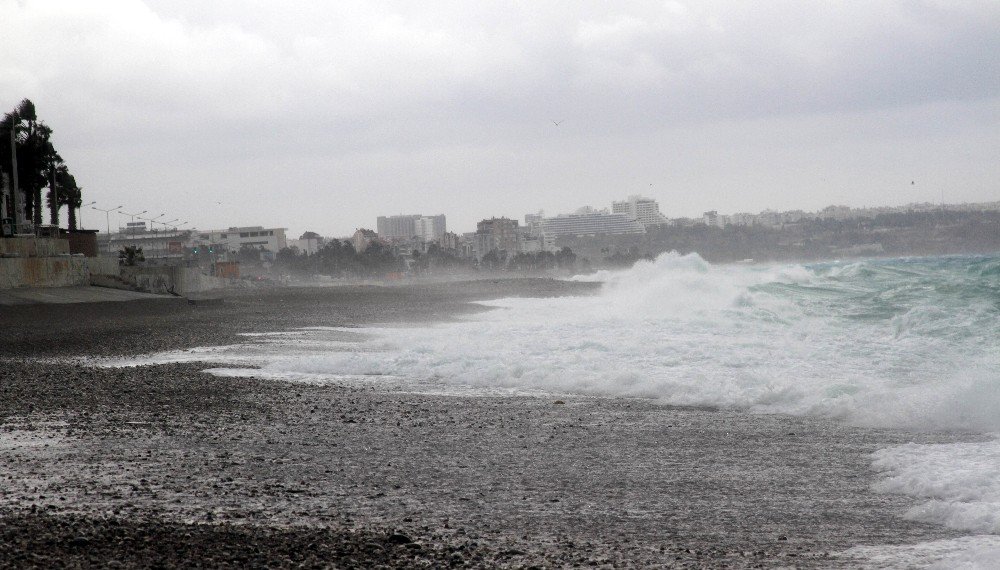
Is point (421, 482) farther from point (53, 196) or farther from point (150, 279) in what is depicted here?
point (53, 196)

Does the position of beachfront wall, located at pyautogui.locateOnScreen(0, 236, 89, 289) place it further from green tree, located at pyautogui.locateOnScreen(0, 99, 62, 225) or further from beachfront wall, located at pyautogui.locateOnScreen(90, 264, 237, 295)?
green tree, located at pyautogui.locateOnScreen(0, 99, 62, 225)

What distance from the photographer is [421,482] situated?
6664mm

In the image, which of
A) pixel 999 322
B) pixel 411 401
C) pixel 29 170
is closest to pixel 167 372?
pixel 411 401

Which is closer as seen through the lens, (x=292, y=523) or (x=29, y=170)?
(x=292, y=523)

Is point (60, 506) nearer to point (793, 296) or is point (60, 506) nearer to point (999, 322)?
point (999, 322)

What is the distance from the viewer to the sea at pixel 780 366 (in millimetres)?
6426

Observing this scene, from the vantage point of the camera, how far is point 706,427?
9.02 m

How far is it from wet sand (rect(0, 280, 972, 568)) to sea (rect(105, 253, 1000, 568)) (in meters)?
0.44

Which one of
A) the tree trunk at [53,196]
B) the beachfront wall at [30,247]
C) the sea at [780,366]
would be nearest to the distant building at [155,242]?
the tree trunk at [53,196]

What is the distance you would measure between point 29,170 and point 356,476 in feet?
195

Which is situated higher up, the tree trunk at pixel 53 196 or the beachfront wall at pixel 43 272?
the tree trunk at pixel 53 196

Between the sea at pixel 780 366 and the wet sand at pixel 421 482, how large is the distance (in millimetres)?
437

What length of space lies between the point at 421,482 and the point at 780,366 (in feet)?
26.8

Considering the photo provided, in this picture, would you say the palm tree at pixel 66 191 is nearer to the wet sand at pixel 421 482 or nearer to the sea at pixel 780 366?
the sea at pixel 780 366
